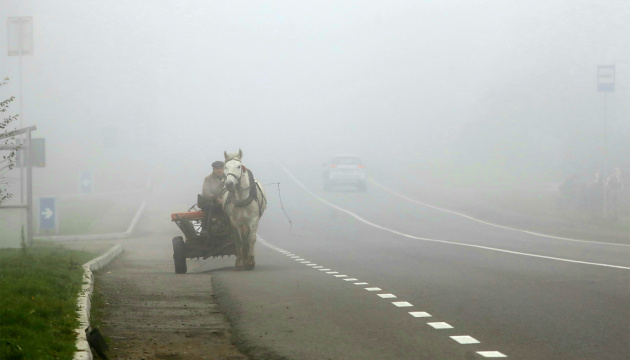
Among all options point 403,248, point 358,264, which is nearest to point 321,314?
point 358,264

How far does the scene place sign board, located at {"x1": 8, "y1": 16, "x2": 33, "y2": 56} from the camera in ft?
126

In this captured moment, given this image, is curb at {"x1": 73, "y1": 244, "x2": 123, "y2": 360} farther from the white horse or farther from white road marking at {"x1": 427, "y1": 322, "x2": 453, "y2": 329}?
white road marking at {"x1": 427, "y1": 322, "x2": 453, "y2": 329}

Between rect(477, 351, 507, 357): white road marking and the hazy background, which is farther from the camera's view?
the hazy background

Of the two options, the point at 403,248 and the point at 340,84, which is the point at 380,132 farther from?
the point at 403,248

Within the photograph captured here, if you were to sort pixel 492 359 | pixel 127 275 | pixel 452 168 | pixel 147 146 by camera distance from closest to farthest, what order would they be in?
1. pixel 492 359
2. pixel 127 275
3. pixel 452 168
4. pixel 147 146

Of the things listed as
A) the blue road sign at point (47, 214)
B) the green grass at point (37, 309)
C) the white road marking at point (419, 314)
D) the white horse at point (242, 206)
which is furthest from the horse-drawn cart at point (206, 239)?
the blue road sign at point (47, 214)

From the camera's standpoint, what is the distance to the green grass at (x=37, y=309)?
7.97 m

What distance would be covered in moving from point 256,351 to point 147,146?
395 feet

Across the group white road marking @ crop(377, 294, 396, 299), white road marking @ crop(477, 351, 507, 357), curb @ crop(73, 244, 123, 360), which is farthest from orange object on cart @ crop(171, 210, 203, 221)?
white road marking @ crop(477, 351, 507, 357)

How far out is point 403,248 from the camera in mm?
27359

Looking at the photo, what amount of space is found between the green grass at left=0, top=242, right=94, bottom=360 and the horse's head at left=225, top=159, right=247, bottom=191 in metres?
2.98

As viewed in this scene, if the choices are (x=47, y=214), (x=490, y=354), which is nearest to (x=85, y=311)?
(x=490, y=354)

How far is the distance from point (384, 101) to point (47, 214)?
123185 mm

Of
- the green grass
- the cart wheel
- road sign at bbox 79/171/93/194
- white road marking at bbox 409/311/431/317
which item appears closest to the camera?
the green grass
